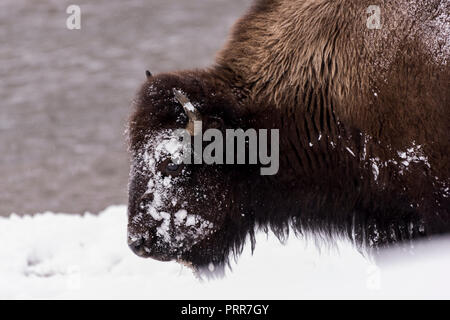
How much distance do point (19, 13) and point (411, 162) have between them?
8.31 meters

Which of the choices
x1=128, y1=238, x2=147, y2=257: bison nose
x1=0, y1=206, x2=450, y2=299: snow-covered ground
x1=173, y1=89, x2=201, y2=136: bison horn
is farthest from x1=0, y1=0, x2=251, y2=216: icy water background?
x1=173, y1=89, x2=201, y2=136: bison horn

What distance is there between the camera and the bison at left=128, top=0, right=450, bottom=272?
3678 millimetres

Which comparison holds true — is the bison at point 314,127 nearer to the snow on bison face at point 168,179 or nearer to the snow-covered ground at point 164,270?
the snow on bison face at point 168,179

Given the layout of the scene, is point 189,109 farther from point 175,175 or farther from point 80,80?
point 80,80

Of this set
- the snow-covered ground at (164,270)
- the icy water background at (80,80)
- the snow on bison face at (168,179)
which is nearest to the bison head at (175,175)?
the snow on bison face at (168,179)

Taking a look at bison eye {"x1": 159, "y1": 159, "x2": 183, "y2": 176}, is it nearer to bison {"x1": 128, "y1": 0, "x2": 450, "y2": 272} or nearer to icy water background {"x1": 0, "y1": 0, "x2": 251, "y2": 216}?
bison {"x1": 128, "y1": 0, "x2": 450, "y2": 272}

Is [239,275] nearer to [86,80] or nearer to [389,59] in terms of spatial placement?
[389,59]

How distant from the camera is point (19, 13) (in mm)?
10633

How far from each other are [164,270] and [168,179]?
1344 mm

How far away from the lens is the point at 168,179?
376cm

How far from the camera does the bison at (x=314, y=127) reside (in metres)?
3.68

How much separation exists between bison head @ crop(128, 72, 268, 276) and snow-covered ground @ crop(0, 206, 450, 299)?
37 cm

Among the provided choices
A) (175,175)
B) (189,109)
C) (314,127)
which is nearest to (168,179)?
(175,175)
